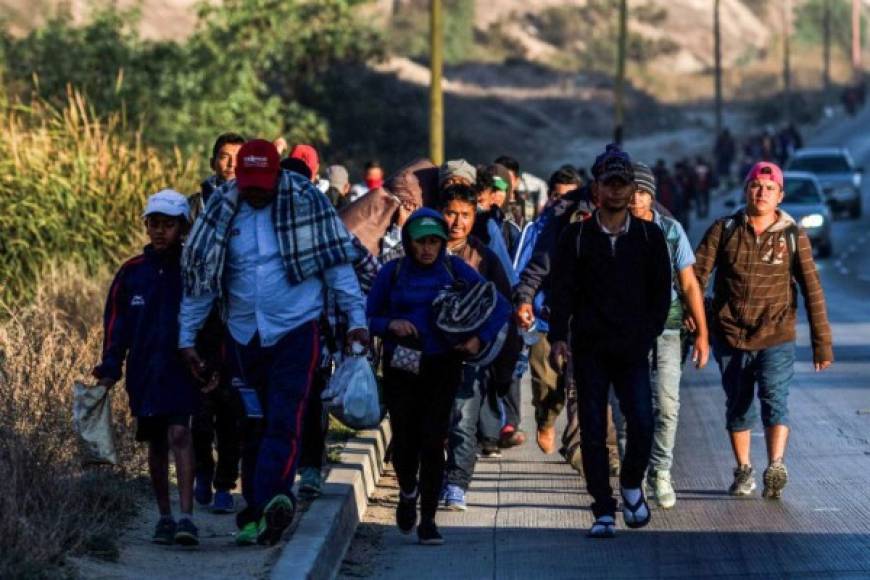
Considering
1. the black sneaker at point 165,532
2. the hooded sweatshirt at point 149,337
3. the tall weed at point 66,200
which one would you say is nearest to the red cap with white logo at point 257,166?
the hooded sweatshirt at point 149,337

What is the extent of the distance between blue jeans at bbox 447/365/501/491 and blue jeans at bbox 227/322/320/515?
163 centimetres

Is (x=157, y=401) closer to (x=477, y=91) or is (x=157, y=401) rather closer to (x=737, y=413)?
(x=737, y=413)

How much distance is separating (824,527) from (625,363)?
1.26m

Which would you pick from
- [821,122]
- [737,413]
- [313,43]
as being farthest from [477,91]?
[737,413]

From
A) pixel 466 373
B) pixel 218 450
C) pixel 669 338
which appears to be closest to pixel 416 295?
pixel 466 373

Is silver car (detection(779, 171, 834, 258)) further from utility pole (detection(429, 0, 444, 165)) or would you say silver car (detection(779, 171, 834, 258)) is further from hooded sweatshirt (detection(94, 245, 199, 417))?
hooded sweatshirt (detection(94, 245, 199, 417))

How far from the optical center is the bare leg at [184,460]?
8773 mm

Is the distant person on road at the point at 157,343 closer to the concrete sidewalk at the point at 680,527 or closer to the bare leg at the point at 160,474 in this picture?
the bare leg at the point at 160,474

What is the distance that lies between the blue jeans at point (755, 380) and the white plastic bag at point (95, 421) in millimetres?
3594

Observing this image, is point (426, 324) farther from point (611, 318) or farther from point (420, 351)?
point (611, 318)

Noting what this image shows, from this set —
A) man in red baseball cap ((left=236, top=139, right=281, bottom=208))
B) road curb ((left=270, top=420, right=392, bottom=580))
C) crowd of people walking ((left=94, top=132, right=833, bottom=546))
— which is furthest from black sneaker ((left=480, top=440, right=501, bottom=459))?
man in red baseball cap ((left=236, top=139, right=281, bottom=208))

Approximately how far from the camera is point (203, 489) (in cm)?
1009

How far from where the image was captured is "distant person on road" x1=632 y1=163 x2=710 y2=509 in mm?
10156

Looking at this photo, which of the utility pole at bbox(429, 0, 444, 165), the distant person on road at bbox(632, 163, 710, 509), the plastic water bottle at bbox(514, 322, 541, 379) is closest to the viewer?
the distant person on road at bbox(632, 163, 710, 509)
